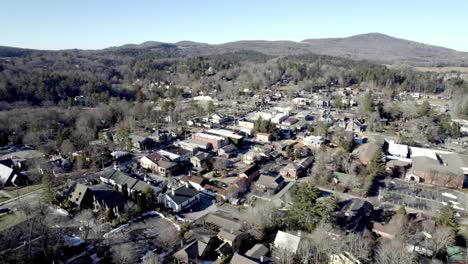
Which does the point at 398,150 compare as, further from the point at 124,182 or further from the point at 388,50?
the point at 388,50

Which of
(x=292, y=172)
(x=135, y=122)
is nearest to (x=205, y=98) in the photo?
(x=135, y=122)

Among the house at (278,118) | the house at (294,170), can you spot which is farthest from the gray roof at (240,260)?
the house at (278,118)

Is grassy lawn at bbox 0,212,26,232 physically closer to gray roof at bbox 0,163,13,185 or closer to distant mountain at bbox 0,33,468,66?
gray roof at bbox 0,163,13,185

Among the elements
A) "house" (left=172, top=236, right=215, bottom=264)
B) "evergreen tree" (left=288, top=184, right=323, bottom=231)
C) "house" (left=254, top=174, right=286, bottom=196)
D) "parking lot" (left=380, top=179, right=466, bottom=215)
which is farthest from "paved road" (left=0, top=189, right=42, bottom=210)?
"parking lot" (left=380, top=179, right=466, bottom=215)

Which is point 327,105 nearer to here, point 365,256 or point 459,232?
point 459,232

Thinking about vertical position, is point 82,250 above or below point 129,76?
below

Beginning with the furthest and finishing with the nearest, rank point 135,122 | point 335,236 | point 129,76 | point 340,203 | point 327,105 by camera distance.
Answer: point 129,76, point 327,105, point 135,122, point 340,203, point 335,236
